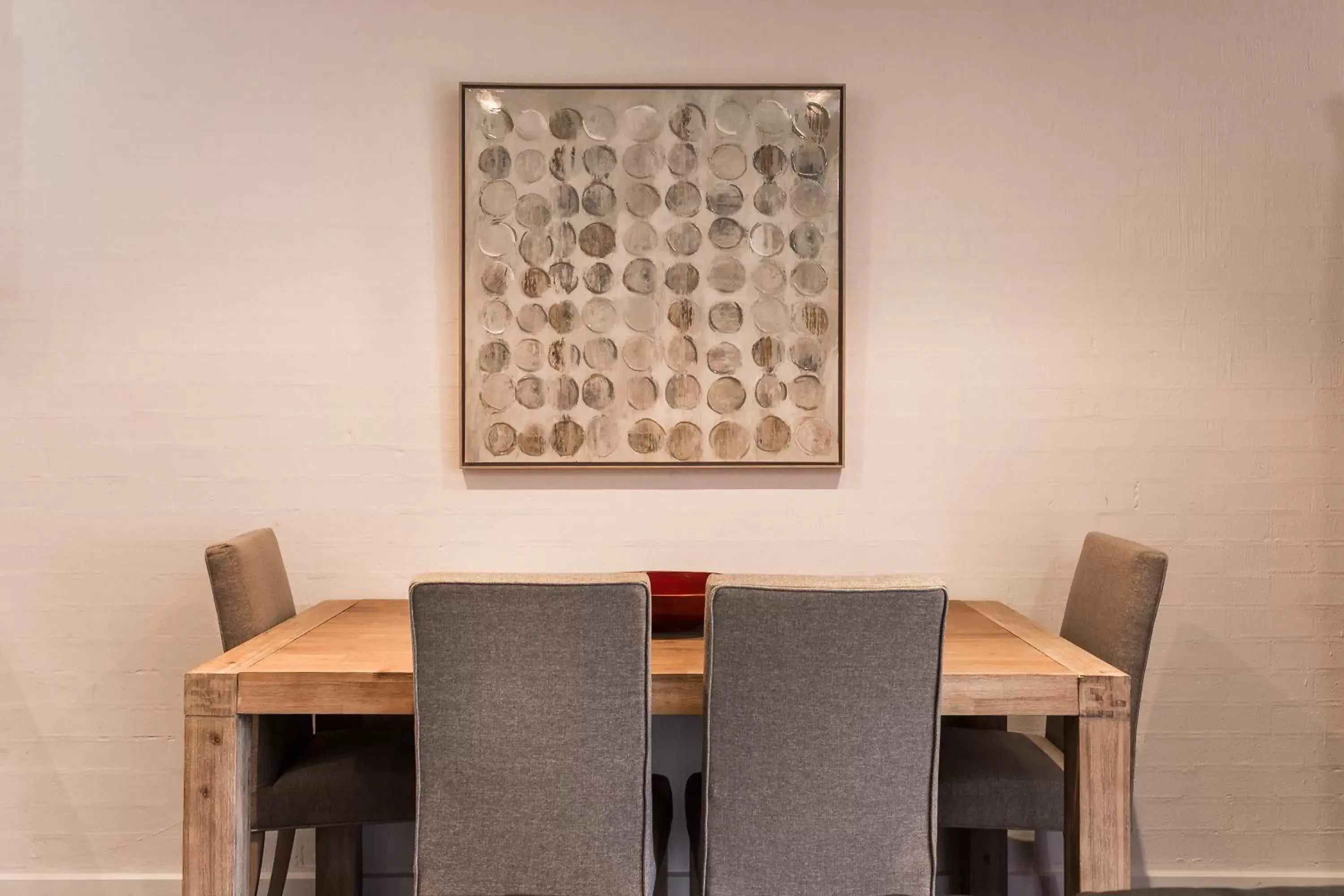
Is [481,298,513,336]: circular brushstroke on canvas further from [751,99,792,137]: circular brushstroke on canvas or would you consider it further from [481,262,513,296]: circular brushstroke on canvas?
[751,99,792,137]: circular brushstroke on canvas

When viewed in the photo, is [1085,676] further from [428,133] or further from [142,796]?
[142,796]

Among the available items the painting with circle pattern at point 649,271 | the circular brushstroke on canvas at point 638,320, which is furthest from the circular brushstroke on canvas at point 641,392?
the circular brushstroke on canvas at point 638,320

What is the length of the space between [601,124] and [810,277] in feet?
2.32

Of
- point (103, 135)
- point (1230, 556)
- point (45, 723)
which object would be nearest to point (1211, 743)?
point (1230, 556)

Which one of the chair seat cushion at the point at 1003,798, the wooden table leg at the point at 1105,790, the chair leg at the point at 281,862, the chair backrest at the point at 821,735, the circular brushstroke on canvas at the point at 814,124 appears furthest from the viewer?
the circular brushstroke on canvas at the point at 814,124

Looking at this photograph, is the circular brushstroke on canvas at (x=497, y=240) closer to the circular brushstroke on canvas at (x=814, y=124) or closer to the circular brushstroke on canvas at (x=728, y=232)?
the circular brushstroke on canvas at (x=728, y=232)

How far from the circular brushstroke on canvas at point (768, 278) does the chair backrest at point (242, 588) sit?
56.5 inches

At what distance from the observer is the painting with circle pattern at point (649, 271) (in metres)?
2.54

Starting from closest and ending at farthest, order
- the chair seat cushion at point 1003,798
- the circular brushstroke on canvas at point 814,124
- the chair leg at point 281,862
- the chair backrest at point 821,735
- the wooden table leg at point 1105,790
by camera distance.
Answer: the chair backrest at point 821,735 → the wooden table leg at point 1105,790 → the chair seat cushion at point 1003,798 → the chair leg at point 281,862 → the circular brushstroke on canvas at point 814,124

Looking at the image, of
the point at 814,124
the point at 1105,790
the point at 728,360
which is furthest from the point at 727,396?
the point at 1105,790

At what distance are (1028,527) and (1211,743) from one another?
790mm

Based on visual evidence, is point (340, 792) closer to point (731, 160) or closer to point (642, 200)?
point (642, 200)

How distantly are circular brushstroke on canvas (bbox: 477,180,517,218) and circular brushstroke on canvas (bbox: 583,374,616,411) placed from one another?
52 centimetres

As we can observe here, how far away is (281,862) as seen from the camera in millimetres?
2283
